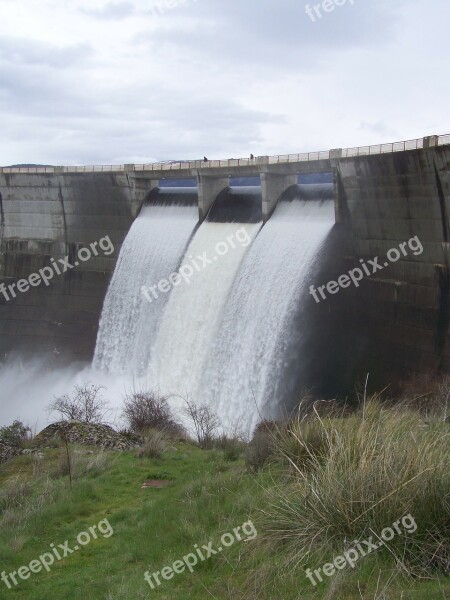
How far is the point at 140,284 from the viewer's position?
26438 mm

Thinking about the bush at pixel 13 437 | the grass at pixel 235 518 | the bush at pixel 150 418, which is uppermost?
the grass at pixel 235 518

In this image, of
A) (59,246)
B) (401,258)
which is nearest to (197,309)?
(401,258)

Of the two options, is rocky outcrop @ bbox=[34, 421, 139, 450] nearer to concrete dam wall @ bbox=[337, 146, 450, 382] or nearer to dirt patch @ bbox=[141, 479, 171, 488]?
dirt patch @ bbox=[141, 479, 171, 488]

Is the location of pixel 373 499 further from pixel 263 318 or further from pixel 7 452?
pixel 263 318

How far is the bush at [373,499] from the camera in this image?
5.30 meters

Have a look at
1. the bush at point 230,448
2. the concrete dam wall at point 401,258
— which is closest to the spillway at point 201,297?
the concrete dam wall at point 401,258

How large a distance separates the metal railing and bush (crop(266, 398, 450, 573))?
11.2 meters

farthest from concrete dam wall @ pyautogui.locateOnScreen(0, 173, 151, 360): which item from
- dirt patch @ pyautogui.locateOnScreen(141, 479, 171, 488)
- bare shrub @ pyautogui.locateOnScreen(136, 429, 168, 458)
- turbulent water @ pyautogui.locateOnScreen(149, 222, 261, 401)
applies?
dirt patch @ pyautogui.locateOnScreen(141, 479, 171, 488)

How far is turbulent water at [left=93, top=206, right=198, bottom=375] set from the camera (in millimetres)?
25281

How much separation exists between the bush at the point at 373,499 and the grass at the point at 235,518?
1 cm

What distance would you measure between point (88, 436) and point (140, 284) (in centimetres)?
1376

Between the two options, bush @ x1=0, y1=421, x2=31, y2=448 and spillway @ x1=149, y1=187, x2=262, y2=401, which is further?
spillway @ x1=149, y1=187, x2=262, y2=401

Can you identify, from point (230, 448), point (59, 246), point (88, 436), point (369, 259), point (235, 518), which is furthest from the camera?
point (59, 246)

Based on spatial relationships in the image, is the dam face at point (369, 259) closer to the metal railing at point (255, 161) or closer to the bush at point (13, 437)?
the metal railing at point (255, 161)
